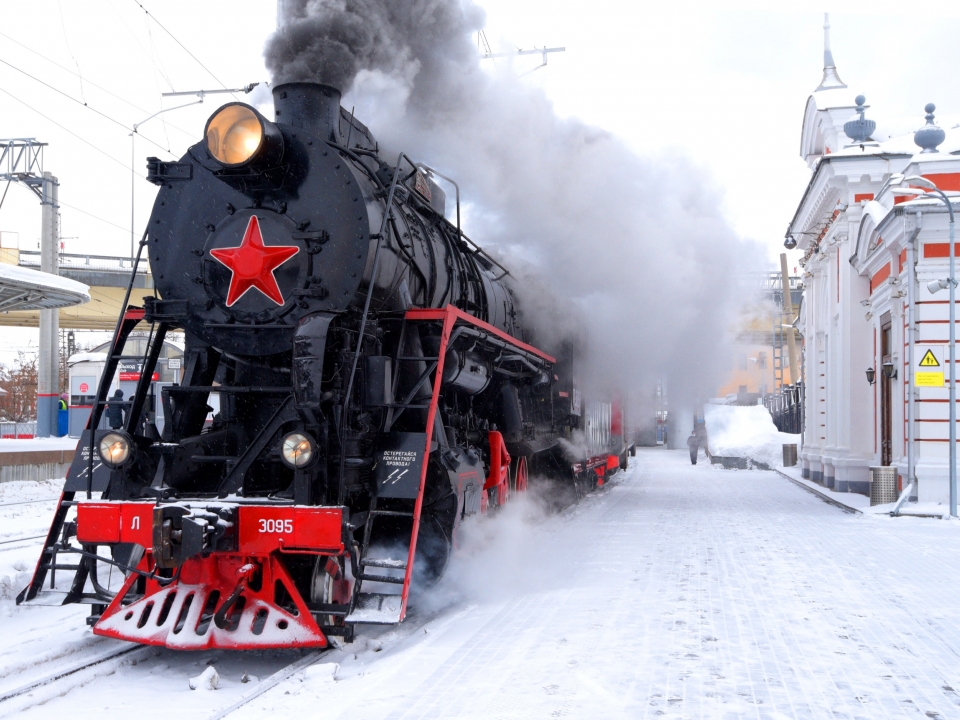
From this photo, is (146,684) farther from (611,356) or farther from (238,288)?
(611,356)

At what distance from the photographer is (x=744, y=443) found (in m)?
31.9

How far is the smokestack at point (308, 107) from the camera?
585cm

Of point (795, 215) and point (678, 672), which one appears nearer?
point (678, 672)

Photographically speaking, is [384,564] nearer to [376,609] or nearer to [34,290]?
[376,609]

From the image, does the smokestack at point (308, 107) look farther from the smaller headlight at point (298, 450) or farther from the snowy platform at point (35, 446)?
the snowy platform at point (35, 446)

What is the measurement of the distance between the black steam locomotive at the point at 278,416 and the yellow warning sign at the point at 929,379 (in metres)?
9.10

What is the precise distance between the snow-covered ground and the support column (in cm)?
1479

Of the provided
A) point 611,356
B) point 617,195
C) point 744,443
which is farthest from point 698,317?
point 744,443

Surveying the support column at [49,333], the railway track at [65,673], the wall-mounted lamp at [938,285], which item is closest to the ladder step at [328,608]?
the railway track at [65,673]

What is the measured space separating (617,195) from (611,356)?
8.74ft

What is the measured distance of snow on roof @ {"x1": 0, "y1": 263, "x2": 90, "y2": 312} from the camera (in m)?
12.6

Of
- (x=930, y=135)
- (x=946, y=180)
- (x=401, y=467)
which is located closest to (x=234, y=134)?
(x=401, y=467)

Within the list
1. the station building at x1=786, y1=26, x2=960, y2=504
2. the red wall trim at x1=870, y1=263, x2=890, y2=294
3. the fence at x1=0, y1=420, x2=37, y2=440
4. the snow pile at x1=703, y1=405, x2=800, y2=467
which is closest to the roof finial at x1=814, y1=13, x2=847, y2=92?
the station building at x1=786, y1=26, x2=960, y2=504

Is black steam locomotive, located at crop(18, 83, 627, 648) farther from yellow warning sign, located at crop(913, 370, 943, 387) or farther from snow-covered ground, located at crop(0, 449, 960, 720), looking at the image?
yellow warning sign, located at crop(913, 370, 943, 387)
